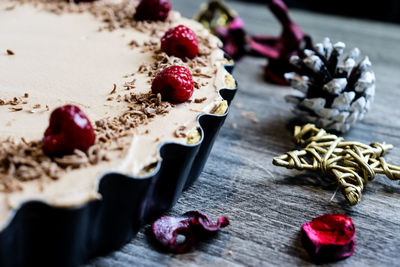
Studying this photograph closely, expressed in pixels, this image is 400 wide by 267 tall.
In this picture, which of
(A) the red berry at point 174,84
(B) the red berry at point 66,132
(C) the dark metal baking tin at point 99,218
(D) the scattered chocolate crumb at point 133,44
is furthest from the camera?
(D) the scattered chocolate crumb at point 133,44

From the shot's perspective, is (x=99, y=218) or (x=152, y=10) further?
(x=152, y=10)

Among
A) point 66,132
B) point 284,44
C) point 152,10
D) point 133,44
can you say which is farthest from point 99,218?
point 284,44

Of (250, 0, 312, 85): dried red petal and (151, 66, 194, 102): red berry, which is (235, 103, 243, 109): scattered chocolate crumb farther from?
(151, 66, 194, 102): red berry

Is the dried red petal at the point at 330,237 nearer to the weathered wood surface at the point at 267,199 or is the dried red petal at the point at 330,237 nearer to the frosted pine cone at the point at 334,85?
the weathered wood surface at the point at 267,199

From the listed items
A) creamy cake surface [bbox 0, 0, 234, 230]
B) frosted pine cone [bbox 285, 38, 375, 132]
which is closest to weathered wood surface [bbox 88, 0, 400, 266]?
frosted pine cone [bbox 285, 38, 375, 132]

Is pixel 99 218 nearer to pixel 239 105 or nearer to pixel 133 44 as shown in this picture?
pixel 133 44

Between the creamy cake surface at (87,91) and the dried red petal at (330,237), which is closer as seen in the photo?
the creamy cake surface at (87,91)

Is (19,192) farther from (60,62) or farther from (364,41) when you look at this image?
(364,41)

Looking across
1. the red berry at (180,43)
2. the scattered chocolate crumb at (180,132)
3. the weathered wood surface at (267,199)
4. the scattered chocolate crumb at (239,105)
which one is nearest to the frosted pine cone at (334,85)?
the weathered wood surface at (267,199)
